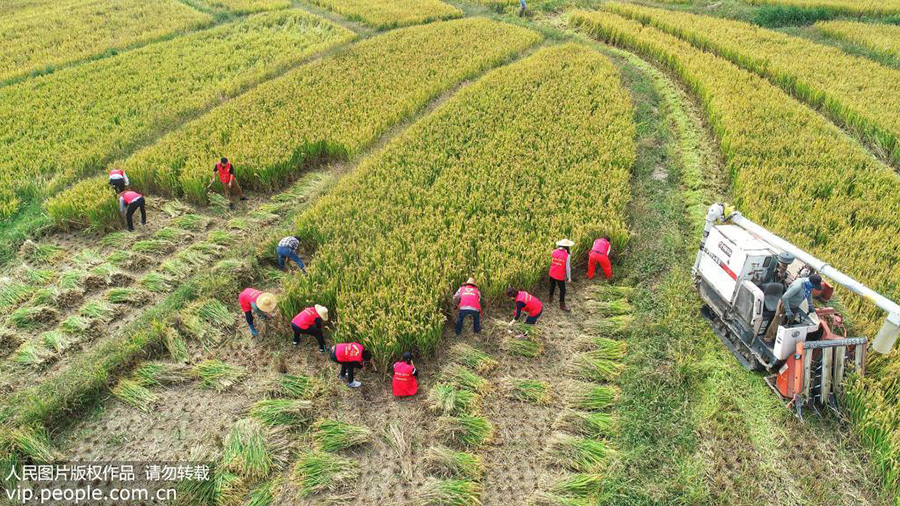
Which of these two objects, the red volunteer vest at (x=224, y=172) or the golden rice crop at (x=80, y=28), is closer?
the red volunteer vest at (x=224, y=172)

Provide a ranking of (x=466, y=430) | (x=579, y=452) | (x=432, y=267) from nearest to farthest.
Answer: (x=579, y=452)
(x=466, y=430)
(x=432, y=267)

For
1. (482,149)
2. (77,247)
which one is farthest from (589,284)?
(77,247)

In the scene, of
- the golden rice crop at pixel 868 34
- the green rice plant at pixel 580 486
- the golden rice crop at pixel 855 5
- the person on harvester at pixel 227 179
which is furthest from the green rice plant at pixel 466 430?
the golden rice crop at pixel 855 5

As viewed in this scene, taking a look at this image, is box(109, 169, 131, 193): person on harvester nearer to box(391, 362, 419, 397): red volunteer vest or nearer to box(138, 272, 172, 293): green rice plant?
box(138, 272, 172, 293): green rice plant

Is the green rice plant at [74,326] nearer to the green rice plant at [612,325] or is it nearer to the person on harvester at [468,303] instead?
the person on harvester at [468,303]

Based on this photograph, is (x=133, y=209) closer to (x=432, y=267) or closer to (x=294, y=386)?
(x=294, y=386)

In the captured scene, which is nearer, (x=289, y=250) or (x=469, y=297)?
(x=469, y=297)

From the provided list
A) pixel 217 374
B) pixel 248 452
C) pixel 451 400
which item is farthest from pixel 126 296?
pixel 451 400
